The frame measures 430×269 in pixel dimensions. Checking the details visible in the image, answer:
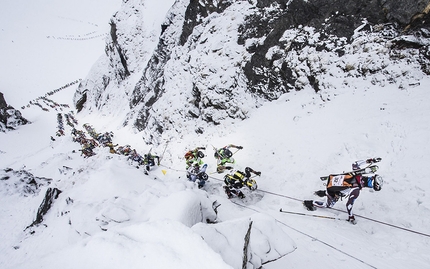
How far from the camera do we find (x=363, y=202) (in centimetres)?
656

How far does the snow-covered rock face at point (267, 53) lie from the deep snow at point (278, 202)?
46.3 inches

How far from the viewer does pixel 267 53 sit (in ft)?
48.1

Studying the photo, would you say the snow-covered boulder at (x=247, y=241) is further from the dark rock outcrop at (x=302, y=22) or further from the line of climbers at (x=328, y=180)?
the dark rock outcrop at (x=302, y=22)

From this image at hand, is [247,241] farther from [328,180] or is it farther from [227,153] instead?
[227,153]

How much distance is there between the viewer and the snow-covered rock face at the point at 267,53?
9.94 m

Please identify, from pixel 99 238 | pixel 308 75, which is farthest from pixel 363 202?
pixel 308 75

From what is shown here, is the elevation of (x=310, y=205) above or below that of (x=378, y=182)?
below

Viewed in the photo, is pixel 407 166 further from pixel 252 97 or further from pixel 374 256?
pixel 252 97

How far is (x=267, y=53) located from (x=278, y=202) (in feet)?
36.5

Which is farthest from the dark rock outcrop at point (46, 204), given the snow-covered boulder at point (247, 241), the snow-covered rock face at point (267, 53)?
the snow-covered boulder at point (247, 241)

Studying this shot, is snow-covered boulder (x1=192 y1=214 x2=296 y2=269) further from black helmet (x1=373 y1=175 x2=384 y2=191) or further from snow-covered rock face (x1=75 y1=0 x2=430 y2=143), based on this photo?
snow-covered rock face (x1=75 y1=0 x2=430 y2=143)

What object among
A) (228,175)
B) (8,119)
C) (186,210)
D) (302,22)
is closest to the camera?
(186,210)

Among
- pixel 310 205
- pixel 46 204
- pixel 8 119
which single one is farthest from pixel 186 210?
pixel 8 119

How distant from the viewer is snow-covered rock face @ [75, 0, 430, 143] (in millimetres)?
9938
